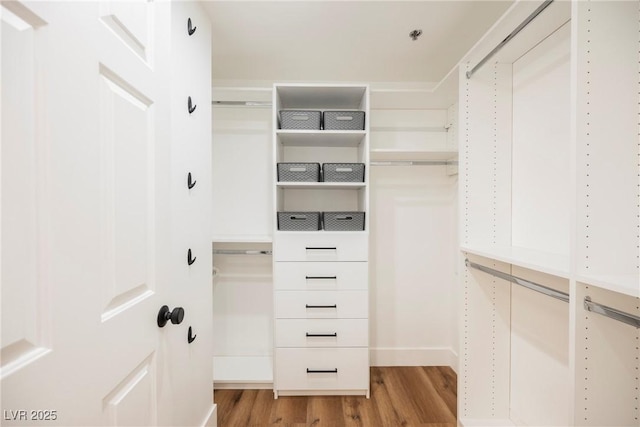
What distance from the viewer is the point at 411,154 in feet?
6.94

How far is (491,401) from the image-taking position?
1.60 m

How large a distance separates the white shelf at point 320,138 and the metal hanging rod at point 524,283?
42.0 inches

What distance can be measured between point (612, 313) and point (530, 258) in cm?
37

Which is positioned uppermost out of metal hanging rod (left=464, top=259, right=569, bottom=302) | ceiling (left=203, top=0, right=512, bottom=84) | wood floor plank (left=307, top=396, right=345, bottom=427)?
ceiling (left=203, top=0, right=512, bottom=84)

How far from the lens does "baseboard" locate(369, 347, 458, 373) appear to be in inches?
92.4

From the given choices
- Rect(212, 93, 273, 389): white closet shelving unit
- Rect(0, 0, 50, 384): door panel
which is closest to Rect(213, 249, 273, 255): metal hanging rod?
Rect(212, 93, 273, 389): white closet shelving unit

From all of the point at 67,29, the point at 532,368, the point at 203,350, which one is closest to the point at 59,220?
the point at 67,29

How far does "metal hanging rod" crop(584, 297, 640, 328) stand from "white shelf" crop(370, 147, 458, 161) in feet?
4.39

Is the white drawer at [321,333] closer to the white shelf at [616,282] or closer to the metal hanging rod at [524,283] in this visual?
the metal hanging rod at [524,283]

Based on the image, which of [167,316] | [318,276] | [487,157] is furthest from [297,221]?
[487,157]

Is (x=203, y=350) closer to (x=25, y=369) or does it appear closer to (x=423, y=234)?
(x=25, y=369)

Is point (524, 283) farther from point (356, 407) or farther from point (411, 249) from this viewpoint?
point (356, 407)

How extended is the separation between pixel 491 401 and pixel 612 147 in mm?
1447

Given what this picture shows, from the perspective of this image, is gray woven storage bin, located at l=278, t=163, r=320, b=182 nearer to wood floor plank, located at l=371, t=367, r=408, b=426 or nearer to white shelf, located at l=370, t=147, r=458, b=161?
white shelf, located at l=370, t=147, r=458, b=161
